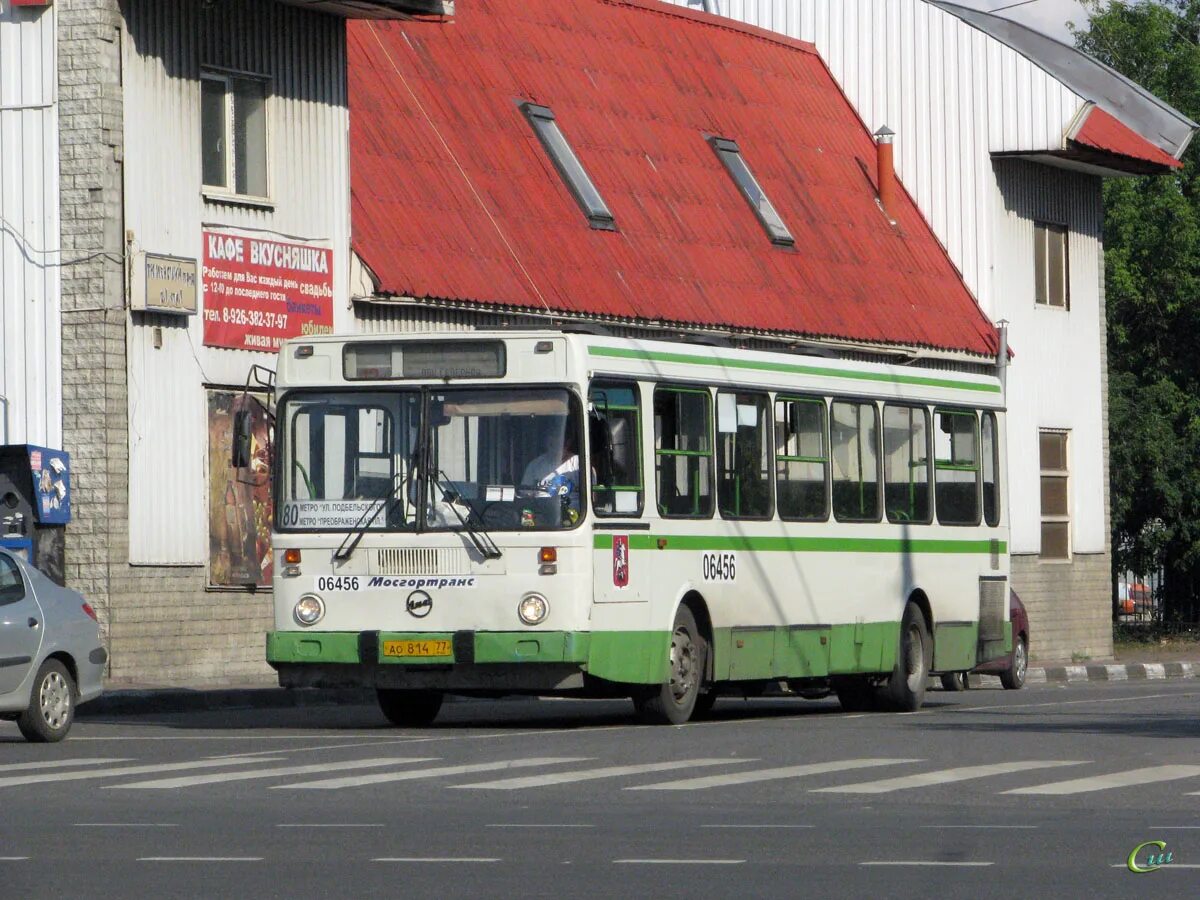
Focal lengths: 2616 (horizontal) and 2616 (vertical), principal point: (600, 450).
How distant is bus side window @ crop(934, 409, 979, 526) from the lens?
76.0 ft

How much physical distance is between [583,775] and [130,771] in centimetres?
266

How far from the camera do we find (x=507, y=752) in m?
16.5

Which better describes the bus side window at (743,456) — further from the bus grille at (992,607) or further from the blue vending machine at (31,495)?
A: the blue vending machine at (31,495)

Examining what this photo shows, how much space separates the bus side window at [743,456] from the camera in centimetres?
2008

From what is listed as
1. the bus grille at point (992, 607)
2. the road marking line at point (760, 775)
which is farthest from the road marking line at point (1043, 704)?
the road marking line at point (760, 775)

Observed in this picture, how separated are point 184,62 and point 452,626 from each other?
365 inches

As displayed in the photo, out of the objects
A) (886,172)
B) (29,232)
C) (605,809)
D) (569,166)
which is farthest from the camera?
(886,172)

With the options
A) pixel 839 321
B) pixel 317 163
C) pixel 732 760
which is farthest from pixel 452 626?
pixel 839 321

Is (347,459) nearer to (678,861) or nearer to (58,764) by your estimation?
(58,764)

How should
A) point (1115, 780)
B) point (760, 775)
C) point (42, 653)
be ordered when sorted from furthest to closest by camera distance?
point (42, 653) → point (760, 775) → point (1115, 780)

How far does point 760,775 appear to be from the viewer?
48.0 ft

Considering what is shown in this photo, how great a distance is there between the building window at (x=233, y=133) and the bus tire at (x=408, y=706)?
7.59m

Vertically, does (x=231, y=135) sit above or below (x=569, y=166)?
below

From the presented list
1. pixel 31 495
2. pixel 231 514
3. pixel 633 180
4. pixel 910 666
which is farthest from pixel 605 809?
pixel 633 180
